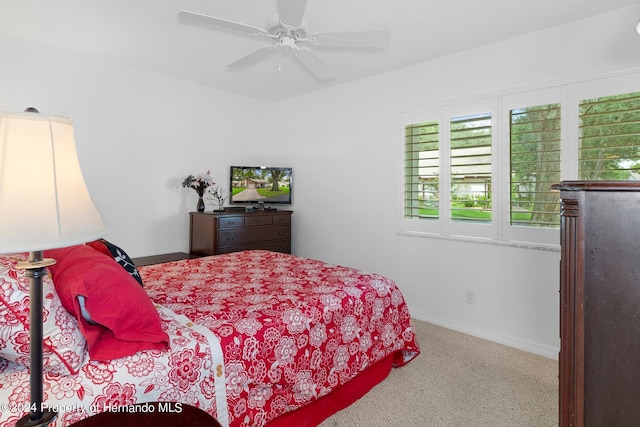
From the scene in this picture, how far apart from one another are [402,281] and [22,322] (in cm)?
309

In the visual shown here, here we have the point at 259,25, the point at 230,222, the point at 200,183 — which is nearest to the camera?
the point at 259,25

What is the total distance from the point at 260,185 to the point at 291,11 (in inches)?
104

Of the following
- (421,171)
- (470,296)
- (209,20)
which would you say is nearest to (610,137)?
(421,171)

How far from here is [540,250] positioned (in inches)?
106

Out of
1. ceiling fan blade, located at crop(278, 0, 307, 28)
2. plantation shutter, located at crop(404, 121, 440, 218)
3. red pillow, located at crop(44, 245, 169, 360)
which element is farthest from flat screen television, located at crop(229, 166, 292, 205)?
red pillow, located at crop(44, 245, 169, 360)

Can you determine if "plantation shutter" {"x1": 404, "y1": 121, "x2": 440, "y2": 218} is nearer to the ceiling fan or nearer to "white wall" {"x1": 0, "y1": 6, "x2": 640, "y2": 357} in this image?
"white wall" {"x1": 0, "y1": 6, "x2": 640, "y2": 357}

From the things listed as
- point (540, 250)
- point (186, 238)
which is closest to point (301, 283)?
point (540, 250)

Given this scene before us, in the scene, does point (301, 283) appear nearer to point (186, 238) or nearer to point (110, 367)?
point (110, 367)

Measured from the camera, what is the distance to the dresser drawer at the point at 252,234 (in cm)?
372

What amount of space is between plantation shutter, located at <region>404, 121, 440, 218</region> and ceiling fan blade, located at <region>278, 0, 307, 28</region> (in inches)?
67.0

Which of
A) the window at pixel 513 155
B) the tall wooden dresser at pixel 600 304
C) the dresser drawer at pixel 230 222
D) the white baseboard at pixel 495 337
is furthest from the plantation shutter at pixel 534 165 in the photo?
the dresser drawer at pixel 230 222

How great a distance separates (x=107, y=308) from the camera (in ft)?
3.97

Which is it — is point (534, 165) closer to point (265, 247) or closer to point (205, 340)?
point (205, 340)

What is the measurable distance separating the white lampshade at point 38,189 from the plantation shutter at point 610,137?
300cm
